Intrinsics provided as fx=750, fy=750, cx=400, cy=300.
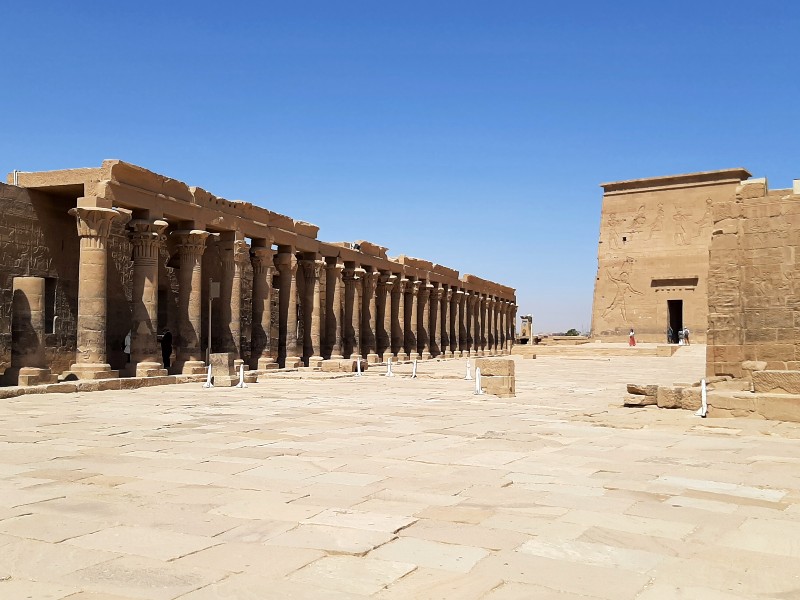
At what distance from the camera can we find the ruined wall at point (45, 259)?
17562 millimetres

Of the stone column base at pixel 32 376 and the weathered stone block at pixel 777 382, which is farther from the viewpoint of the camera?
the stone column base at pixel 32 376

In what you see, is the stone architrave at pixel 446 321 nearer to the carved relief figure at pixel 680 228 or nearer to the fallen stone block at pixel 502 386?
the carved relief figure at pixel 680 228

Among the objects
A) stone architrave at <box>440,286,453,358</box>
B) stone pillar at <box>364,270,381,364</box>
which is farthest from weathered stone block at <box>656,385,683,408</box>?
stone architrave at <box>440,286,453,358</box>

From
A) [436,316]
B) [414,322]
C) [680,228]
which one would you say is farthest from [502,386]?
[680,228]

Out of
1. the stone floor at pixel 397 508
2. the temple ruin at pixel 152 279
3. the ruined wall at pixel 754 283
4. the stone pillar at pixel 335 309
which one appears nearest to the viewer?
the stone floor at pixel 397 508

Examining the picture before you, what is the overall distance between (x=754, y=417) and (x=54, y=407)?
36.9 feet

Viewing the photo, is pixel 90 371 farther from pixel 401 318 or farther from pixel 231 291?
pixel 401 318

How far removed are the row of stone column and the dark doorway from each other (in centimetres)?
1209

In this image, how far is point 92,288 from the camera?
17469 millimetres

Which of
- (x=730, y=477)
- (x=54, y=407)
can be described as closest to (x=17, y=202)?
(x=54, y=407)

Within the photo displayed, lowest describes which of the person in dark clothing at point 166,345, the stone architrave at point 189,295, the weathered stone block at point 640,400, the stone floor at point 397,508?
the stone floor at point 397,508

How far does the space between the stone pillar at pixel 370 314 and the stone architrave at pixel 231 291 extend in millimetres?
10409

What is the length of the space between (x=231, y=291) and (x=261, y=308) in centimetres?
226

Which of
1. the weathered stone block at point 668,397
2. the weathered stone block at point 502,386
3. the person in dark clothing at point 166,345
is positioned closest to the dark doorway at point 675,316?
the person in dark clothing at point 166,345
